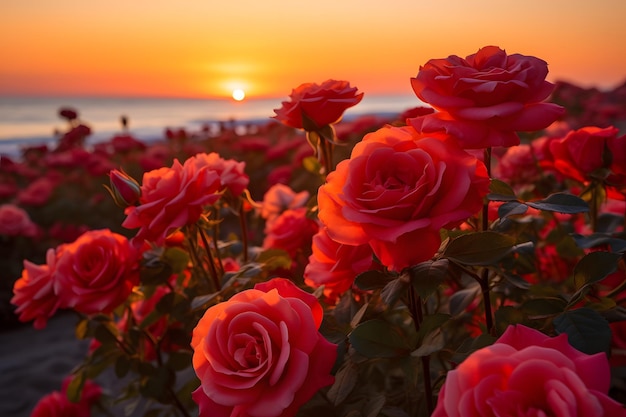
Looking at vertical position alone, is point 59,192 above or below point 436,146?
below

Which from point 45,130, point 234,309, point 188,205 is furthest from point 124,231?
point 45,130

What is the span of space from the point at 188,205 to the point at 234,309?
1.02 ft

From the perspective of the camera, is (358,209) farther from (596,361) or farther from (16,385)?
(16,385)

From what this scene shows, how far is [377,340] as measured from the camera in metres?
0.59

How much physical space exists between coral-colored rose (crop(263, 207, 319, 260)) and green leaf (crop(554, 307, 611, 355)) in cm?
58

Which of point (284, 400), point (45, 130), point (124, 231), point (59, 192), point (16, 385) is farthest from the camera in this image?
point (45, 130)

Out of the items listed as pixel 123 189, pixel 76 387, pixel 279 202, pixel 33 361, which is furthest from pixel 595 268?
pixel 33 361

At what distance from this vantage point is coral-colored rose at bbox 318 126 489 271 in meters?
0.52

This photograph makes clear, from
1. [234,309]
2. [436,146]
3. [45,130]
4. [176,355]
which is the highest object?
[436,146]

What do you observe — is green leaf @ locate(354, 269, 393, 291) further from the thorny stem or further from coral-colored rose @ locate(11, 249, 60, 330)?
coral-colored rose @ locate(11, 249, 60, 330)

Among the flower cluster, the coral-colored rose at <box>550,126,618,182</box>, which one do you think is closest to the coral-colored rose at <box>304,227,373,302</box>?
the flower cluster

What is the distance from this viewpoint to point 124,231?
12.5 ft

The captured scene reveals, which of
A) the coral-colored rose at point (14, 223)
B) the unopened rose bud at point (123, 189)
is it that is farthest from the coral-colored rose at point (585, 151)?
the coral-colored rose at point (14, 223)

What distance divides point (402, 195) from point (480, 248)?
0.12 metres
